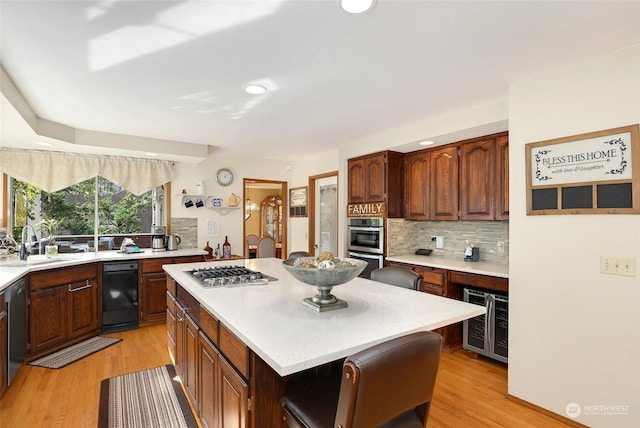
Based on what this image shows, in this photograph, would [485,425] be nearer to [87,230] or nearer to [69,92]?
[69,92]

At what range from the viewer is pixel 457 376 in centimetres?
282

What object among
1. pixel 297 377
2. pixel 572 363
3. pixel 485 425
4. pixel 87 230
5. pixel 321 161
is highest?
pixel 321 161

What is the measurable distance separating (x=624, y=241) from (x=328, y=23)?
2.10 metres

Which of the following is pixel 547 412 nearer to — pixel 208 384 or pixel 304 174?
pixel 208 384

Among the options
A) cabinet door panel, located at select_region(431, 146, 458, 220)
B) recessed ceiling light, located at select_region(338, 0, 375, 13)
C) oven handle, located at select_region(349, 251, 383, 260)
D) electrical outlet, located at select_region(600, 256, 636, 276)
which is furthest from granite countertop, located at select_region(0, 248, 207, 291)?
electrical outlet, located at select_region(600, 256, 636, 276)

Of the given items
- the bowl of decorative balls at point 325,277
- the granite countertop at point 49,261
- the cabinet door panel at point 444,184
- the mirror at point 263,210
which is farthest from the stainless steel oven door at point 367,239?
the mirror at point 263,210

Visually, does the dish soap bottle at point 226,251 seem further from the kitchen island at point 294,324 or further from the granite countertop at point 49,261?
the kitchen island at point 294,324

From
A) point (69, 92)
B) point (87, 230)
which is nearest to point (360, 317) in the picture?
point (69, 92)

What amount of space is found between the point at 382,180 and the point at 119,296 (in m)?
3.41

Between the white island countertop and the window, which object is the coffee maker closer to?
the window

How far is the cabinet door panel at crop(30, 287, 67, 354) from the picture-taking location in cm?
310

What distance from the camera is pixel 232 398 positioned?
1461 millimetres

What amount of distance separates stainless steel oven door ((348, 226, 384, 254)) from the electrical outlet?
85.9 inches

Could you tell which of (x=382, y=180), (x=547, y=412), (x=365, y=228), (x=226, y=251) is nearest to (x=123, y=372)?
(x=226, y=251)
